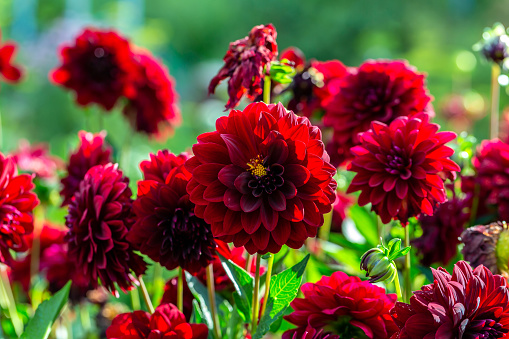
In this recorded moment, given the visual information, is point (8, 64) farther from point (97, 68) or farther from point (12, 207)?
point (12, 207)

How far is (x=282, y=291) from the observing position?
0.44m

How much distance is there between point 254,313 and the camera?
1.51ft

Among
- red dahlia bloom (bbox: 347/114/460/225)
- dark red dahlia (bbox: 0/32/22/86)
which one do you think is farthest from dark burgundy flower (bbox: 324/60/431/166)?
dark red dahlia (bbox: 0/32/22/86)

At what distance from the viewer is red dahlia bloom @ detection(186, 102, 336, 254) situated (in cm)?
39

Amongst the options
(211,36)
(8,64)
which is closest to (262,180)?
(8,64)

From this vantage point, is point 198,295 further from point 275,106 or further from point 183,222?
point 275,106

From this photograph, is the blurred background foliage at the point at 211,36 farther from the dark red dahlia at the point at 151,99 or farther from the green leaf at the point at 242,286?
the green leaf at the point at 242,286

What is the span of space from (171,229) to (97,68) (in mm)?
541

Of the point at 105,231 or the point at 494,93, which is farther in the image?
the point at 494,93

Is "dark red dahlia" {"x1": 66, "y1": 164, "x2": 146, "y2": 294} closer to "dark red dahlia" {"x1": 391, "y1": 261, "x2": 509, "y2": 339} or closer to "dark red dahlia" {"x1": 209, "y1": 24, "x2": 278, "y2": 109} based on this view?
"dark red dahlia" {"x1": 209, "y1": 24, "x2": 278, "y2": 109}

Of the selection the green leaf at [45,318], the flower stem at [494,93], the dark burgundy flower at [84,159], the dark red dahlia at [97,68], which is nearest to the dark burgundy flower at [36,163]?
the dark red dahlia at [97,68]

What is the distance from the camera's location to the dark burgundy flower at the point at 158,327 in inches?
17.4

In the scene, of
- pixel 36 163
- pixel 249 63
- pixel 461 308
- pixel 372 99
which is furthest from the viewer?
pixel 36 163

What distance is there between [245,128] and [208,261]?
0.12 meters
